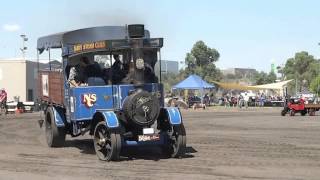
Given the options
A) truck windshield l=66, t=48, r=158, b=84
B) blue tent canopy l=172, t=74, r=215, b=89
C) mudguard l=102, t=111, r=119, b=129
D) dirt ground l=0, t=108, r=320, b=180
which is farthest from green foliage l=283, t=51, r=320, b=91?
mudguard l=102, t=111, r=119, b=129

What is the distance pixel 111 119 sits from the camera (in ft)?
38.4

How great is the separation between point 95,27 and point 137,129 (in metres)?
3.31

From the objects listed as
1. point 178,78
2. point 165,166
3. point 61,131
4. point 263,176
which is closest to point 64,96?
point 61,131

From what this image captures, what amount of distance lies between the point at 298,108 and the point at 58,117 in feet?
65.1

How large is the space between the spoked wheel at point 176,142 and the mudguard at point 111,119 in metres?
1.35

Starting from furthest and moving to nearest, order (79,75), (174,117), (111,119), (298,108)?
1. (298,108)
2. (79,75)
3. (174,117)
4. (111,119)

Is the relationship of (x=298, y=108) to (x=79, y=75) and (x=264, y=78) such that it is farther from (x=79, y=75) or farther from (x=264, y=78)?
(x=264, y=78)

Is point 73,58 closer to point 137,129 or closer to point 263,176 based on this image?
point 137,129

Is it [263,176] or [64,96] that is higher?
[64,96]

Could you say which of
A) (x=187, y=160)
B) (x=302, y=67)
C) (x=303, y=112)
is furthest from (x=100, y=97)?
(x=302, y=67)

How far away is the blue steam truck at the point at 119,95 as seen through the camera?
1189 centimetres

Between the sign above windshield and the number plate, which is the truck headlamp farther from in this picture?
the number plate

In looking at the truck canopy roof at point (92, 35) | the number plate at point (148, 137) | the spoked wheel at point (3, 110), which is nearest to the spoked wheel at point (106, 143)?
the number plate at point (148, 137)

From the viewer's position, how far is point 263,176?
962cm
